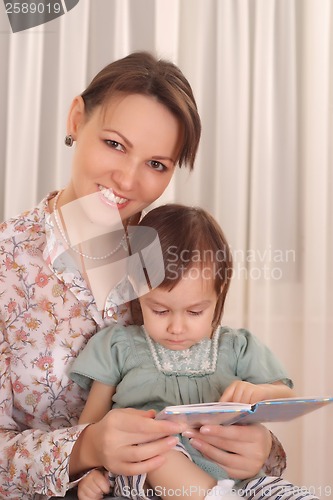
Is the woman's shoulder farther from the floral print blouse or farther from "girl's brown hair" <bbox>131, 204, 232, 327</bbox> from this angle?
"girl's brown hair" <bbox>131, 204, 232, 327</bbox>

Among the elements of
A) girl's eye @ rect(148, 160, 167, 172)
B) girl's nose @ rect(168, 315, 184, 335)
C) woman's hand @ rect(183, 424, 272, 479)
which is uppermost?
girl's eye @ rect(148, 160, 167, 172)

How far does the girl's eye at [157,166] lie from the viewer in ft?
5.55

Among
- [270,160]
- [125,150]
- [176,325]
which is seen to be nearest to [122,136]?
[125,150]

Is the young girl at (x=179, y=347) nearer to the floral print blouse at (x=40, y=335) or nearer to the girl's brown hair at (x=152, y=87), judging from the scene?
the floral print blouse at (x=40, y=335)

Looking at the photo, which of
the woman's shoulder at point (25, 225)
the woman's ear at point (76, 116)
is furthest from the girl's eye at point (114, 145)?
the woman's shoulder at point (25, 225)

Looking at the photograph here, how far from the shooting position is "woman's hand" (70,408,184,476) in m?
1.34

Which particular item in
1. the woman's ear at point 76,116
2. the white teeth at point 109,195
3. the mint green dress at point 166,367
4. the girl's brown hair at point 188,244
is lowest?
the mint green dress at point 166,367

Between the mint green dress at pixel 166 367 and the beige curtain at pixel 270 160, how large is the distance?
98cm

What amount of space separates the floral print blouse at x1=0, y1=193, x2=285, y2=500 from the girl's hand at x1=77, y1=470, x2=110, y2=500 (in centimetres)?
15

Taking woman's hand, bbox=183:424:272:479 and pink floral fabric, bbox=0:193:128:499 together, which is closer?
woman's hand, bbox=183:424:272:479

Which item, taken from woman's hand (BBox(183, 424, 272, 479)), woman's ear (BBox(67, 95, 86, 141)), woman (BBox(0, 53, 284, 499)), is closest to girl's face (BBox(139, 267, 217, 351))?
woman (BBox(0, 53, 284, 499))

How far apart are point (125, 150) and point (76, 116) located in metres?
0.18

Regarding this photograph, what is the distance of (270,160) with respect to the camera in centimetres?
→ 265

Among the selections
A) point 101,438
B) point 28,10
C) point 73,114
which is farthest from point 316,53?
point 101,438
